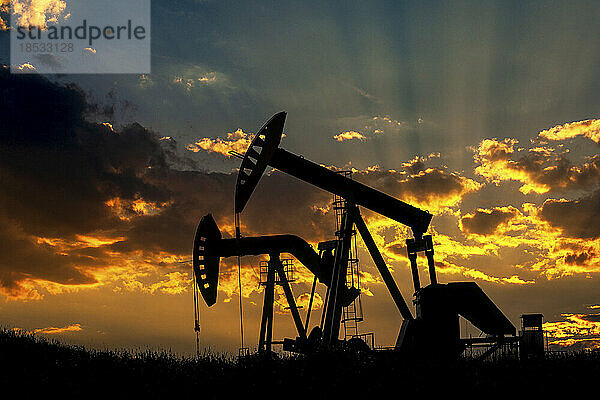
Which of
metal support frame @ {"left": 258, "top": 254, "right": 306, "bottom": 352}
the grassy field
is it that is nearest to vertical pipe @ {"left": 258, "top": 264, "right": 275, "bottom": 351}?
metal support frame @ {"left": 258, "top": 254, "right": 306, "bottom": 352}

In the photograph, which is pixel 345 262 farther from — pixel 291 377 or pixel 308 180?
pixel 291 377

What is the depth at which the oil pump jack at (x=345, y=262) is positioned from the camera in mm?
17527

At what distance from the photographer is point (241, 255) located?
77.6ft

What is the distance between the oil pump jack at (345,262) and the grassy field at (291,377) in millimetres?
1358

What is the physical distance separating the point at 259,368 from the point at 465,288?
6.96 meters

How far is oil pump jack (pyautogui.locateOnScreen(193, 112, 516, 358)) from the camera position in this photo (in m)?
17.5

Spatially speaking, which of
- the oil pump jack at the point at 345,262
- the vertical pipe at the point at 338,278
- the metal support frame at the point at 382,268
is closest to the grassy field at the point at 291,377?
the oil pump jack at the point at 345,262

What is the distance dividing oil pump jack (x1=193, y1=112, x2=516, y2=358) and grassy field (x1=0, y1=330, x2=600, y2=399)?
136 cm

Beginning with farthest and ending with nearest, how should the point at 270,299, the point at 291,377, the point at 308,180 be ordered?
the point at 270,299, the point at 308,180, the point at 291,377

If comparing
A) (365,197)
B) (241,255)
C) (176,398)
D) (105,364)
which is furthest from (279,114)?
(176,398)

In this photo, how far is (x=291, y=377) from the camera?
12969mm

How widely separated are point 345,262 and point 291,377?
26.6 feet

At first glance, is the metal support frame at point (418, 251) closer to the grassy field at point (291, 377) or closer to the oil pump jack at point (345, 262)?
the oil pump jack at point (345, 262)

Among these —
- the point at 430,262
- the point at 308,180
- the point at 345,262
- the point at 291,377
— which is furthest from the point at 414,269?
the point at 291,377
